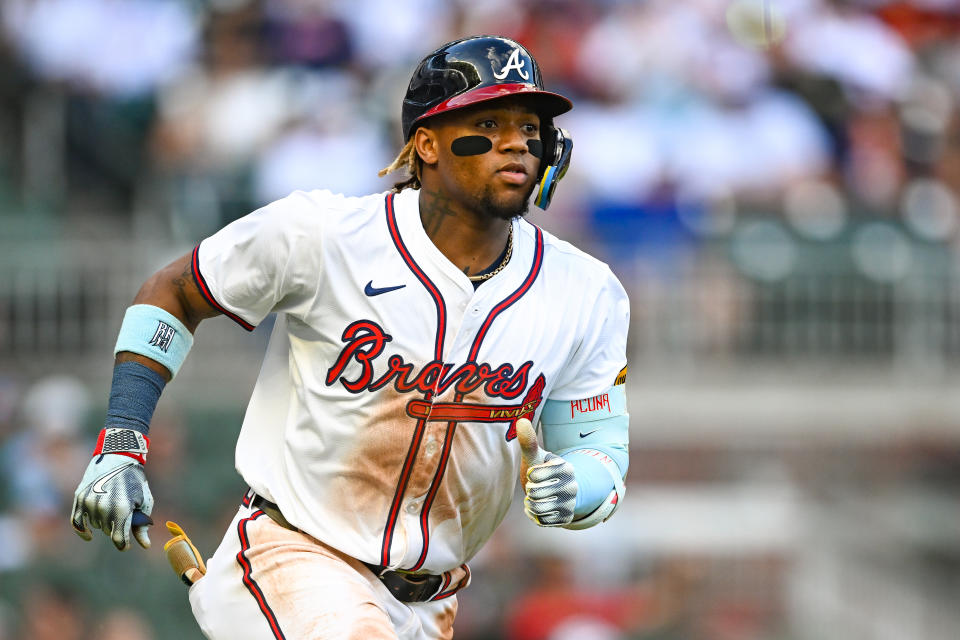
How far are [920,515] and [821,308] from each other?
6.84 ft

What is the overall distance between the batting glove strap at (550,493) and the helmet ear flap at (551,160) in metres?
0.74

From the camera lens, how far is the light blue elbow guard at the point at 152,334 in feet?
13.2

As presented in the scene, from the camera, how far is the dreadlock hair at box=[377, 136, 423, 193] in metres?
4.27

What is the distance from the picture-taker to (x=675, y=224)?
436 inches

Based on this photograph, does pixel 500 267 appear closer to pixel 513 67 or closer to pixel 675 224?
pixel 513 67

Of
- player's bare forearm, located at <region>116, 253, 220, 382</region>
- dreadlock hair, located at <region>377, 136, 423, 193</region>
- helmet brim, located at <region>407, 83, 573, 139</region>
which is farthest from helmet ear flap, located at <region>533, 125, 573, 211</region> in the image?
player's bare forearm, located at <region>116, 253, 220, 382</region>

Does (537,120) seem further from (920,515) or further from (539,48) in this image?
(920,515)

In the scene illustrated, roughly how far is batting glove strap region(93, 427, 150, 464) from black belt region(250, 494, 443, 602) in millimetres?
391

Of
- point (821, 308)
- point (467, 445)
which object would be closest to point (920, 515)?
point (821, 308)

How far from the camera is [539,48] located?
1155cm

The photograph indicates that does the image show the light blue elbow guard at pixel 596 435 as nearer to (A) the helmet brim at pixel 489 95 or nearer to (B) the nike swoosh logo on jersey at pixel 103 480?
(A) the helmet brim at pixel 489 95

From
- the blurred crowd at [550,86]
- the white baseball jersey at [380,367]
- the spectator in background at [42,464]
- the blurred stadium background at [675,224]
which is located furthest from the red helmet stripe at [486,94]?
the blurred crowd at [550,86]

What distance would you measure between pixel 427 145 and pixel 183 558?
1304 mm

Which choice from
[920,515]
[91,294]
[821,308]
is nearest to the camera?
[91,294]
